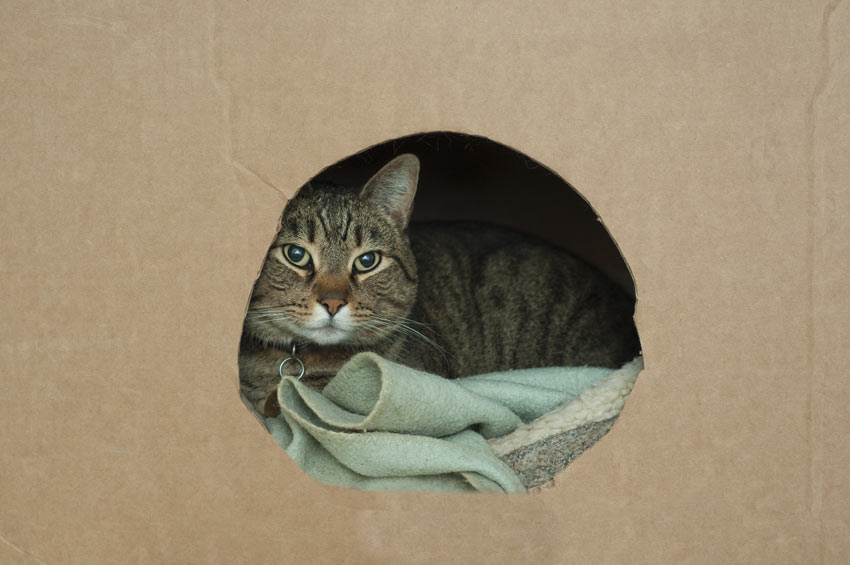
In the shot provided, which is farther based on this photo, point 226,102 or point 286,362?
point 286,362

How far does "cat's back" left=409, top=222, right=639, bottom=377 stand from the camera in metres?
1.91

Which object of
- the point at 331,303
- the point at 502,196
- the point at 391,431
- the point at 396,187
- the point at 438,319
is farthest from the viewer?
the point at 502,196

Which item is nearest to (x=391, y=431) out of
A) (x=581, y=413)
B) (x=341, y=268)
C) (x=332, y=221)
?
(x=581, y=413)

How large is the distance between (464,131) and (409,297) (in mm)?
707

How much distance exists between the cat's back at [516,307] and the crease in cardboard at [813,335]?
2.68 ft

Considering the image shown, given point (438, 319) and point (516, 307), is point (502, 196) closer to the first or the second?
point (516, 307)

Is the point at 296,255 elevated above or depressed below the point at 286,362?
above

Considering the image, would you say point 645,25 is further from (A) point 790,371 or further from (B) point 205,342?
(B) point 205,342

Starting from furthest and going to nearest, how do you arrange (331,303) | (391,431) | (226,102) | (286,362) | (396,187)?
(396,187), (286,362), (331,303), (391,431), (226,102)

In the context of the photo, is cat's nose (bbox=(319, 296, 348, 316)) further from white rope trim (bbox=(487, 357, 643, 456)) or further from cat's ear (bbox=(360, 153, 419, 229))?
white rope trim (bbox=(487, 357, 643, 456))

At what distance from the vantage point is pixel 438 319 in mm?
1934

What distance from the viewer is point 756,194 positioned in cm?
104

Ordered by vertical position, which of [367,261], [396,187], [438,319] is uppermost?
[396,187]

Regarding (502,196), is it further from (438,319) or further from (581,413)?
Answer: (581,413)
